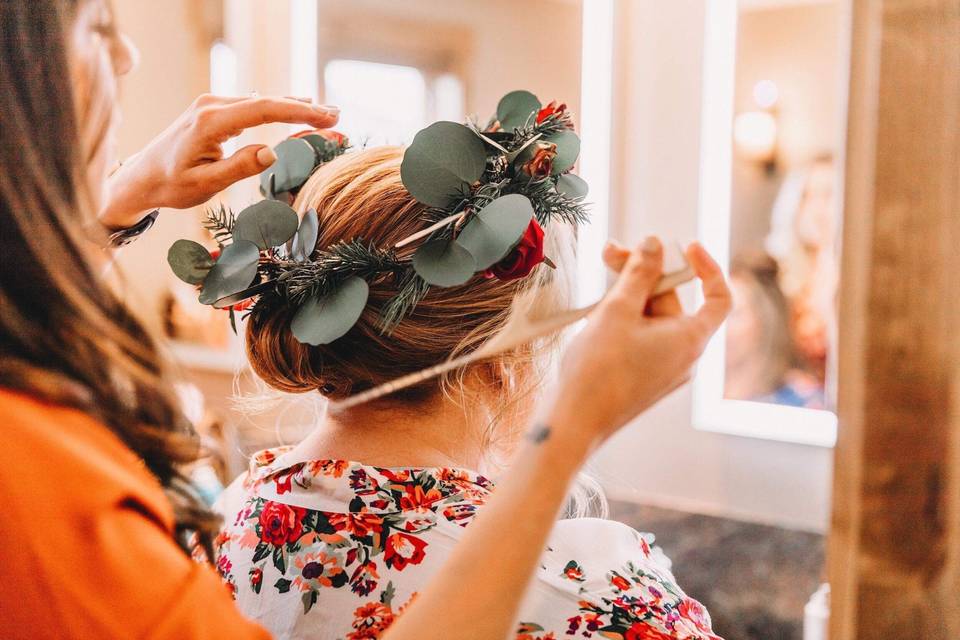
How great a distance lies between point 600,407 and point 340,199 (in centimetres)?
41

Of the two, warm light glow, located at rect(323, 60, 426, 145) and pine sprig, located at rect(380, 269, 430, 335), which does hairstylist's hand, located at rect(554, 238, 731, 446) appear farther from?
warm light glow, located at rect(323, 60, 426, 145)

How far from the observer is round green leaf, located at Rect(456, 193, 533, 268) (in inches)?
27.8

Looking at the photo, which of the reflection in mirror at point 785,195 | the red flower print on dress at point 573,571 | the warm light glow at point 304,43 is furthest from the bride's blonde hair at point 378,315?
the warm light glow at point 304,43

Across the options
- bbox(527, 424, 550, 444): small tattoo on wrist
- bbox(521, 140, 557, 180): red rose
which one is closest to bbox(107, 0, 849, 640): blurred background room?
bbox(521, 140, 557, 180): red rose

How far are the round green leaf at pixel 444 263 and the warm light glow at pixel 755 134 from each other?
165 cm

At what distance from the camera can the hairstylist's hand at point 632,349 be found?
47 cm

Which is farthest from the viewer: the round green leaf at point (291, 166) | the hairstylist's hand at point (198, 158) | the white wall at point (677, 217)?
the white wall at point (677, 217)

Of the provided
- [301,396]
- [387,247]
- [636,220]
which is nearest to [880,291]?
[387,247]

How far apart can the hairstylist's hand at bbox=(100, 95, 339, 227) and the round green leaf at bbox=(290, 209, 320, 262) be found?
6 centimetres

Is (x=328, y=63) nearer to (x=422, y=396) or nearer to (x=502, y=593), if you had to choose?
(x=422, y=396)

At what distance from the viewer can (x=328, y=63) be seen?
7.90 feet

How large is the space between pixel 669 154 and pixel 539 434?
198cm

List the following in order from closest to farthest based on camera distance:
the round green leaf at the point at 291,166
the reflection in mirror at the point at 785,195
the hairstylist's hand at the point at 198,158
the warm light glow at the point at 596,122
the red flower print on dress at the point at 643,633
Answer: the red flower print on dress at the point at 643,633 < the hairstylist's hand at the point at 198,158 < the round green leaf at the point at 291,166 < the reflection in mirror at the point at 785,195 < the warm light glow at the point at 596,122

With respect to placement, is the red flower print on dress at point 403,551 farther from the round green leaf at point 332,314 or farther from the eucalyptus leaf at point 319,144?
the eucalyptus leaf at point 319,144
